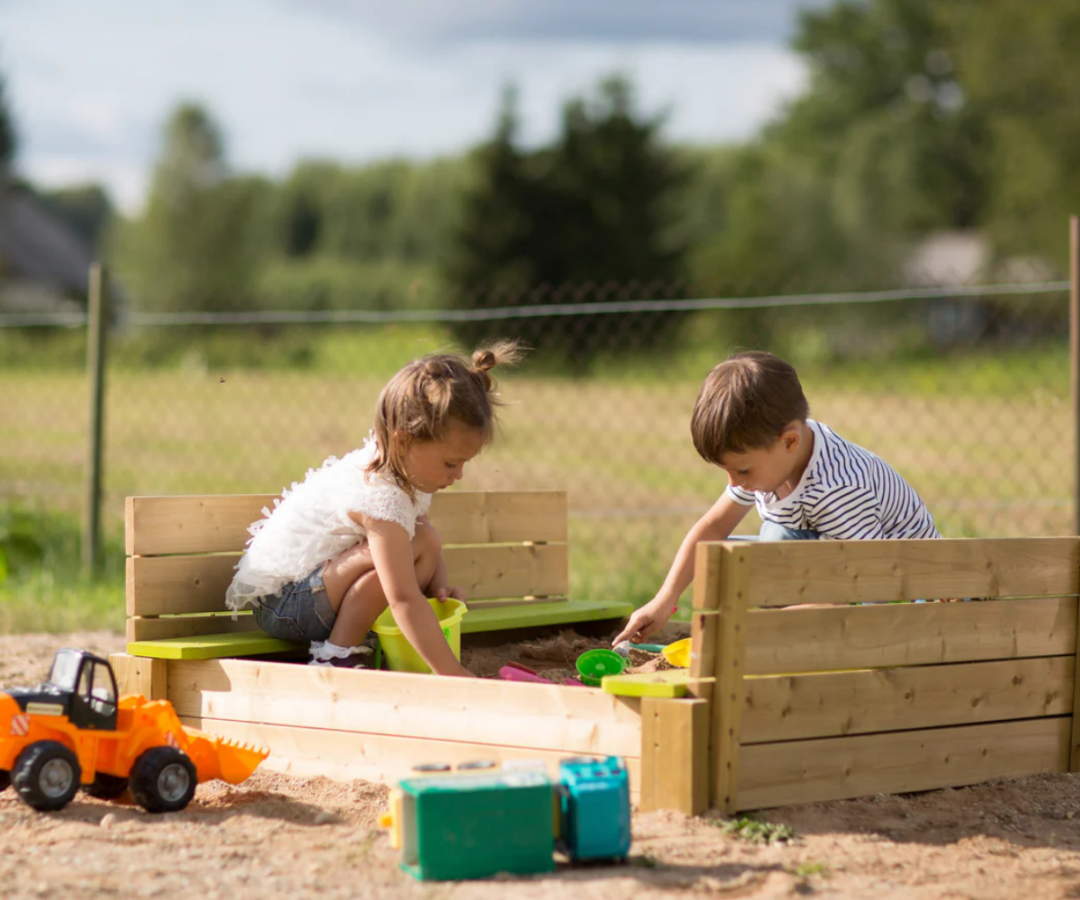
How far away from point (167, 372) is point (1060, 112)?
2853 cm

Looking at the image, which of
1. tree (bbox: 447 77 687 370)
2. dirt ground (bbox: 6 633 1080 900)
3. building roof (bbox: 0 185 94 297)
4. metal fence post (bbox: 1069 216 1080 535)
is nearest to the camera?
dirt ground (bbox: 6 633 1080 900)

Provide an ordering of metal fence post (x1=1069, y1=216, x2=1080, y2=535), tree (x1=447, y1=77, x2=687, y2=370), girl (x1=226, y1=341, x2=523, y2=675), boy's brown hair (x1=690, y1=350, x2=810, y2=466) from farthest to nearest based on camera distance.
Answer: tree (x1=447, y1=77, x2=687, y2=370)
metal fence post (x1=1069, y1=216, x2=1080, y2=535)
girl (x1=226, y1=341, x2=523, y2=675)
boy's brown hair (x1=690, y1=350, x2=810, y2=466)

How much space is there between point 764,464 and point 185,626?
1722 millimetres

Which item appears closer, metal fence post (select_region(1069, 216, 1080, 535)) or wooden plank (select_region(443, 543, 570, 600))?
wooden plank (select_region(443, 543, 570, 600))

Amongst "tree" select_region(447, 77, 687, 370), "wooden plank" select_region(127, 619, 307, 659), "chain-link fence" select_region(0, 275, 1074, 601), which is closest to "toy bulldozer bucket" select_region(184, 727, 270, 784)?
"wooden plank" select_region(127, 619, 307, 659)

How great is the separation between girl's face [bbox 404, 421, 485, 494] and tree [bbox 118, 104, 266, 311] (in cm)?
4485

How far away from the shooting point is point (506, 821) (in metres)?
2.33

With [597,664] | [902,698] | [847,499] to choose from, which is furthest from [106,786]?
[847,499]

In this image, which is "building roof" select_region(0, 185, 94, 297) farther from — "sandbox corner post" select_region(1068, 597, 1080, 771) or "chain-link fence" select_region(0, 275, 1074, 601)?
"sandbox corner post" select_region(1068, 597, 1080, 771)

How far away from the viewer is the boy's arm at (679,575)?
348 centimetres

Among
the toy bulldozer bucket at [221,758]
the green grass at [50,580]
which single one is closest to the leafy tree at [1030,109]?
the green grass at [50,580]

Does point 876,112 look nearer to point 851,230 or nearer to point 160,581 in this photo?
point 851,230

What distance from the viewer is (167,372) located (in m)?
11.8

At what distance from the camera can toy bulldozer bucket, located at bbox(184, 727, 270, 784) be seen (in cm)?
290
